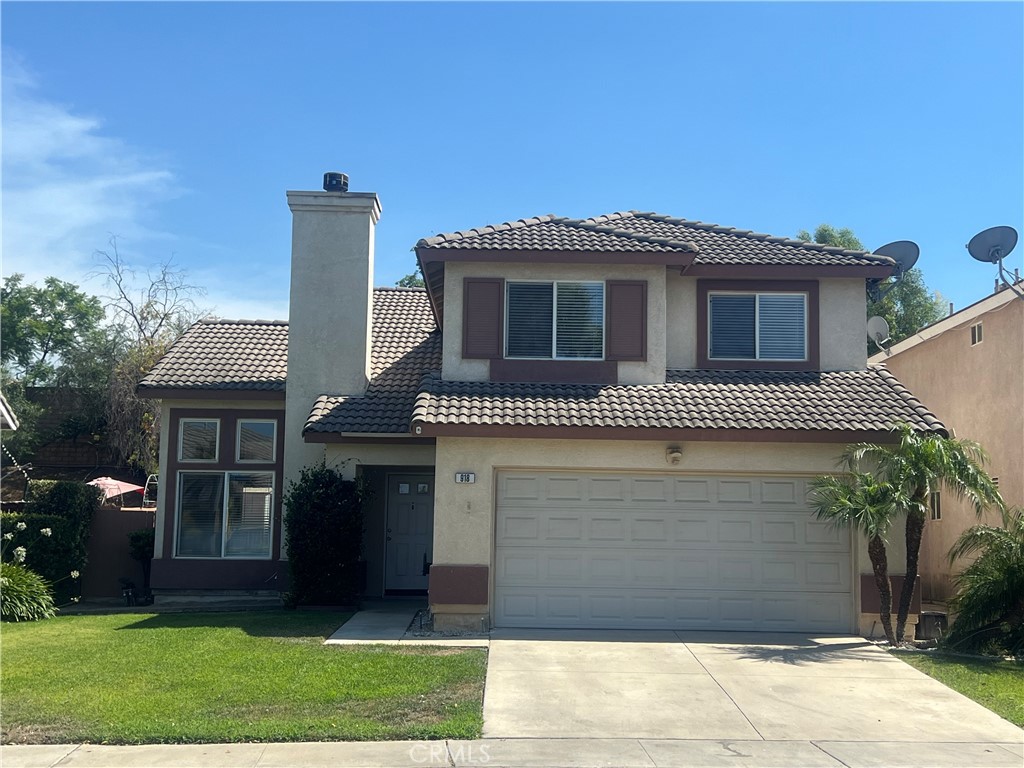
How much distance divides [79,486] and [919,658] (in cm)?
1412

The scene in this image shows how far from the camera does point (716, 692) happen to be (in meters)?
9.79

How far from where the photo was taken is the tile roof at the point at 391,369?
595 inches

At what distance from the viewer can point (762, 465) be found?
530 inches

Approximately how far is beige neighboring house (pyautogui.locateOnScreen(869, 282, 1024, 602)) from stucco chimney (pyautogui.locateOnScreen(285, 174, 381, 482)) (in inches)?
410

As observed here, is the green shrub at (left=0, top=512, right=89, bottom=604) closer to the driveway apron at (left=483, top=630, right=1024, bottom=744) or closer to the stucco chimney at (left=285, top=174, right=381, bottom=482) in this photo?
the stucco chimney at (left=285, top=174, right=381, bottom=482)

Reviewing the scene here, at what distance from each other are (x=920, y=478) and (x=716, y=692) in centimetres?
442

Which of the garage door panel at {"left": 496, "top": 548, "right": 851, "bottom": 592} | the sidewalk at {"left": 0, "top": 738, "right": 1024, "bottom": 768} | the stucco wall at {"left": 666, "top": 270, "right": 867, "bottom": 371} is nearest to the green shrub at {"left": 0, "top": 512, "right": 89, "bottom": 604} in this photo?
the garage door panel at {"left": 496, "top": 548, "right": 851, "bottom": 592}

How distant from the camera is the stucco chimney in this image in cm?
1628

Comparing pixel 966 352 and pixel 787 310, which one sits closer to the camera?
pixel 787 310

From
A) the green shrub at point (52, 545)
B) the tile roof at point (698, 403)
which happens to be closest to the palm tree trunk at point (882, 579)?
the tile roof at point (698, 403)

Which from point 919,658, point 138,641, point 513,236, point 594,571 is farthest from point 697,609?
point 138,641

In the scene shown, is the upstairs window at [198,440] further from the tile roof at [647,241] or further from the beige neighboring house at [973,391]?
the beige neighboring house at [973,391]

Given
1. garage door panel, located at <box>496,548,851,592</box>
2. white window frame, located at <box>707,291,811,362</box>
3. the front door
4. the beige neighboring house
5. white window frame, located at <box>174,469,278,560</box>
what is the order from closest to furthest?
garage door panel, located at <box>496,548,851,592</box> < the beige neighboring house < white window frame, located at <box>707,291,811,362</box> < white window frame, located at <box>174,469,278,560</box> < the front door

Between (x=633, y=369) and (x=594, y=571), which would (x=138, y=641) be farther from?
(x=633, y=369)
